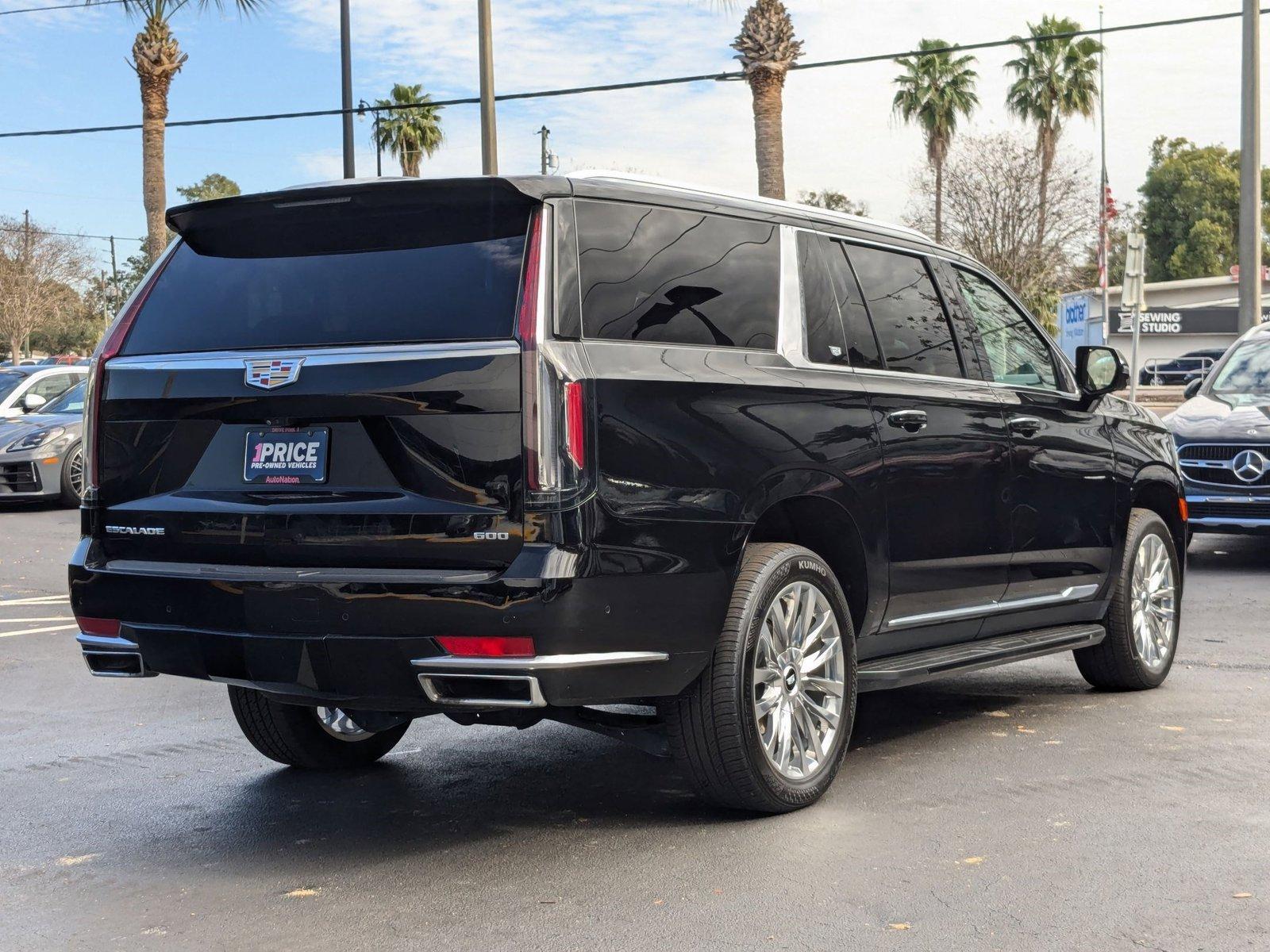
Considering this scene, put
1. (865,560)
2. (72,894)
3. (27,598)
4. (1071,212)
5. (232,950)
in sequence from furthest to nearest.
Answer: (1071,212), (27,598), (865,560), (72,894), (232,950)

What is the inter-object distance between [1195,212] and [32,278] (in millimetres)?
58540

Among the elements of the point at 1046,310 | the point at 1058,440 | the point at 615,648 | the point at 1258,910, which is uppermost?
the point at 1046,310

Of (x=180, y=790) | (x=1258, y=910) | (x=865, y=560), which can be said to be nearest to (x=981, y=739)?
(x=865, y=560)

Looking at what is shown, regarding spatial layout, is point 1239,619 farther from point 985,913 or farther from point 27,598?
point 27,598

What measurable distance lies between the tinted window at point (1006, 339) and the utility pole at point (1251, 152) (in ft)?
49.9

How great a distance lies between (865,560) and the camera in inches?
216

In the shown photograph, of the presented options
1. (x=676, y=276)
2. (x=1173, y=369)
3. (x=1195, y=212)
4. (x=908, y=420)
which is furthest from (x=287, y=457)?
(x=1195, y=212)

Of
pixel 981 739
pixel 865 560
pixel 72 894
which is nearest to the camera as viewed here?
pixel 72 894

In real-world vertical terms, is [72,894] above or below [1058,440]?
below

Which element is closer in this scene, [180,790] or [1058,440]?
[180,790]

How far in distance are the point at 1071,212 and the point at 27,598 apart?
151ft

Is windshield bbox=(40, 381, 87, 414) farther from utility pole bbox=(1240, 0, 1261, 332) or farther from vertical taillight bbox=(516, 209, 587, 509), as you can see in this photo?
vertical taillight bbox=(516, 209, 587, 509)

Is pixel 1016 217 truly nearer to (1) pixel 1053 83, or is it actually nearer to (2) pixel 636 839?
(1) pixel 1053 83

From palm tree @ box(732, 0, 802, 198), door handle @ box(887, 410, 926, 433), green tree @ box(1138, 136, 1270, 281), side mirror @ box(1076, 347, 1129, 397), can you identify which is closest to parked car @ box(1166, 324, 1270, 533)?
side mirror @ box(1076, 347, 1129, 397)
